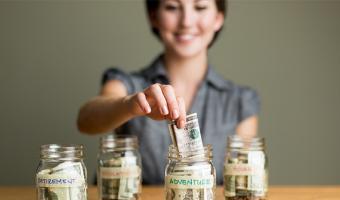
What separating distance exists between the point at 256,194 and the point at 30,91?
1677 millimetres

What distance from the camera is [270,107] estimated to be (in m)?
2.63

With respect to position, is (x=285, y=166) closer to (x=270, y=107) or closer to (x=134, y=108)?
(x=270, y=107)

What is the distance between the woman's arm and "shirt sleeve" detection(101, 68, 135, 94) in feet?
1.48

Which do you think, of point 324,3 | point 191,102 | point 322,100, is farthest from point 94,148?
point 324,3

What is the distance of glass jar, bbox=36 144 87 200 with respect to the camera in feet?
3.31

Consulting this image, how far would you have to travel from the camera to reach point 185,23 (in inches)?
85.9

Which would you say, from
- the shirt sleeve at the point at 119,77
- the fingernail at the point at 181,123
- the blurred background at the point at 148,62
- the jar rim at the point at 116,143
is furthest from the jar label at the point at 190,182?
the blurred background at the point at 148,62

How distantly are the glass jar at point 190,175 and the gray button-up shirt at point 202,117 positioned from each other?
3.10 feet

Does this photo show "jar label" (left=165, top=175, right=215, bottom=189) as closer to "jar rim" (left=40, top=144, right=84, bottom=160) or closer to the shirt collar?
"jar rim" (left=40, top=144, right=84, bottom=160)

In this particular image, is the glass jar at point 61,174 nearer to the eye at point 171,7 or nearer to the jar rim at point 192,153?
the jar rim at point 192,153

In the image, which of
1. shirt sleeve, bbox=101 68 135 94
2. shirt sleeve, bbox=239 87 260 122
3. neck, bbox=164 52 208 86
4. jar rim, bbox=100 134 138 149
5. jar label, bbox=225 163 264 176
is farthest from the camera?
neck, bbox=164 52 208 86

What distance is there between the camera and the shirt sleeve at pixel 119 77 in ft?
6.78

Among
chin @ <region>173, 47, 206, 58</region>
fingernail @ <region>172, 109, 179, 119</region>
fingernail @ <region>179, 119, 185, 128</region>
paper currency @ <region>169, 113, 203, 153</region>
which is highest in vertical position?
chin @ <region>173, 47, 206, 58</region>

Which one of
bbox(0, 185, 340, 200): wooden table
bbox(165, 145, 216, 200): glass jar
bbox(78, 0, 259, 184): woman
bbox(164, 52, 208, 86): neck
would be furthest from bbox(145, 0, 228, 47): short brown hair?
bbox(165, 145, 216, 200): glass jar
